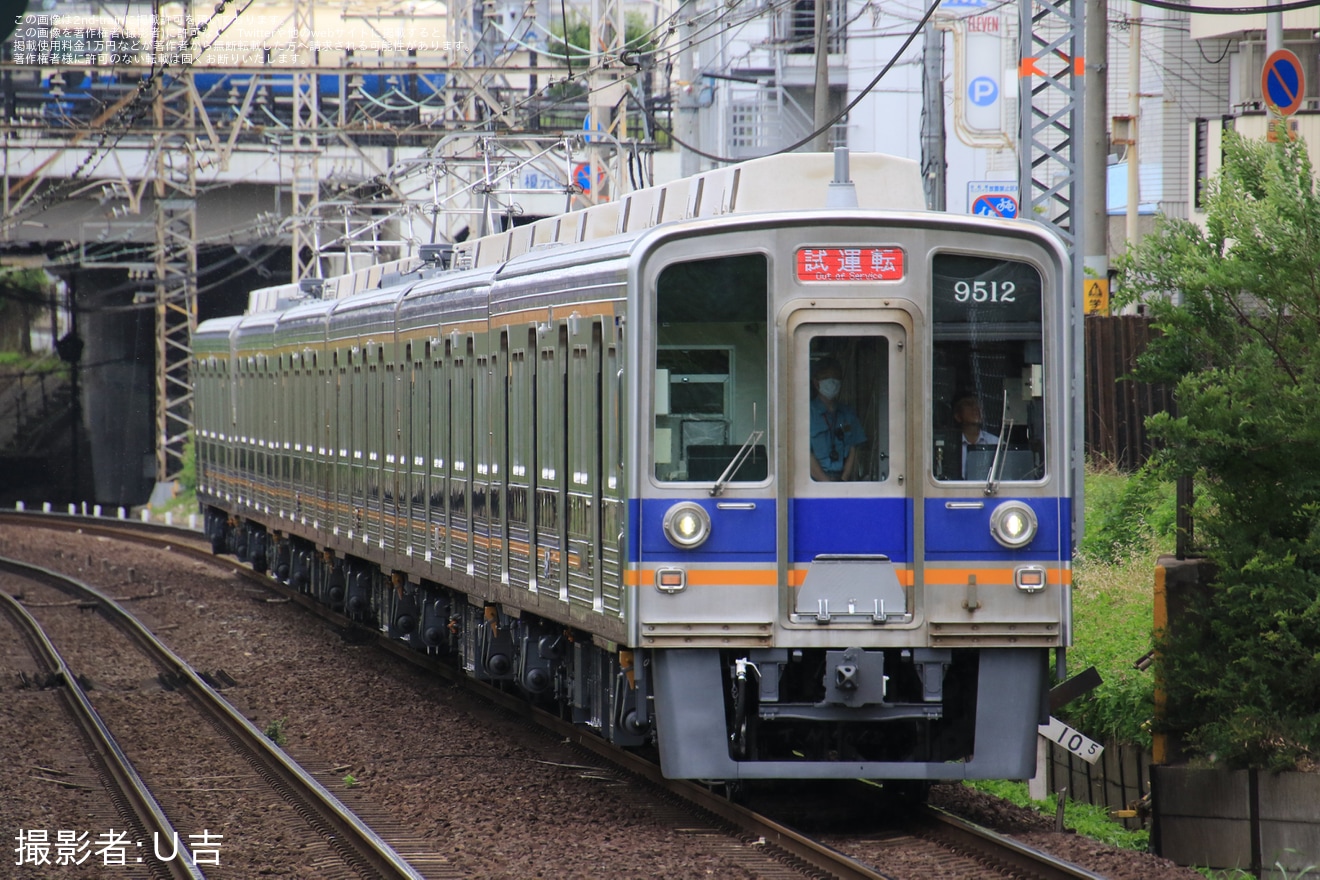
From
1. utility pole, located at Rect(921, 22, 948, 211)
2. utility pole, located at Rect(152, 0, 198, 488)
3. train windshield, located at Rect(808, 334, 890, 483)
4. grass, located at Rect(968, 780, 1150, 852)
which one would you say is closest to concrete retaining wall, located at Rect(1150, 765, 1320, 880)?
grass, located at Rect(968, 780, 1150, 852)

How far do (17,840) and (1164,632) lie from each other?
547cm

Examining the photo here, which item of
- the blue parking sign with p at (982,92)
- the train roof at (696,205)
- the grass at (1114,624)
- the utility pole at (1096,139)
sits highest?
the blue parking sign with p at (982,92)

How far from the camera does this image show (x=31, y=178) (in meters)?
31.7

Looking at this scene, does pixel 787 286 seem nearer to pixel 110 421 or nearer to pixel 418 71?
pixel 418 71

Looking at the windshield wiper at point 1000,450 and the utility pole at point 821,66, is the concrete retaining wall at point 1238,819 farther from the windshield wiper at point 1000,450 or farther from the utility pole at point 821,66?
the utility pole at point 821,66

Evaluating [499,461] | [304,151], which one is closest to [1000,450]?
[499,461]

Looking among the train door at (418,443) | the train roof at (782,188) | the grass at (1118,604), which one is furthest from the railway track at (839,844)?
the train roof at (782,188)

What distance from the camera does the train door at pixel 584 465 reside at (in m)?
8.91

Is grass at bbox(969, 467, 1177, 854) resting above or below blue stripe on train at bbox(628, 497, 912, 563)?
below

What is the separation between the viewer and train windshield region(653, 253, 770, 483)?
8.17 metres

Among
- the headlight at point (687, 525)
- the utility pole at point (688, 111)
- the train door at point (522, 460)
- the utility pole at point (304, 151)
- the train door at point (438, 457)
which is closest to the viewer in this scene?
the headlight at point (687, 525)

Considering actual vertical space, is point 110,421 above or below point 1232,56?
below

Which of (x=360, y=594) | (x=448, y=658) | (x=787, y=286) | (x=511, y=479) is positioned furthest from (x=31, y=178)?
(x=787, y=286)

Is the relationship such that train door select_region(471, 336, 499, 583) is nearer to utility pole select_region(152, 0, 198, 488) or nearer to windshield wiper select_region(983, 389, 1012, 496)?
A: windshield wiper select_region(983, 389, 1012, 496)
